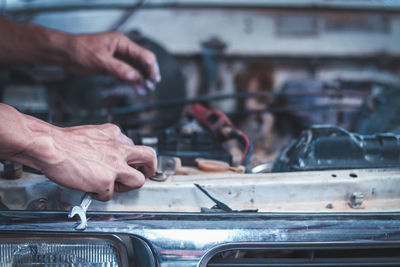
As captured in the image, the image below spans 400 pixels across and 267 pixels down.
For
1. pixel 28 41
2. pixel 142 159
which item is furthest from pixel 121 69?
pixel 142 159

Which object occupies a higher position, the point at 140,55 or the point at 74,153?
the point at 140,55

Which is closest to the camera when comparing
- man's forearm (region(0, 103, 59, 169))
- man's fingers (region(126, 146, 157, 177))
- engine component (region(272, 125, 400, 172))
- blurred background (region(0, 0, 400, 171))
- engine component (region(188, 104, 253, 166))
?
man's forearm (region(0, 103, 59, 169))


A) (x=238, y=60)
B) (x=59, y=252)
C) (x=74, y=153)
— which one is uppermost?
(x=238, y=60)

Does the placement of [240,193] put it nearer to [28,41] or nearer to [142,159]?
[142,159]

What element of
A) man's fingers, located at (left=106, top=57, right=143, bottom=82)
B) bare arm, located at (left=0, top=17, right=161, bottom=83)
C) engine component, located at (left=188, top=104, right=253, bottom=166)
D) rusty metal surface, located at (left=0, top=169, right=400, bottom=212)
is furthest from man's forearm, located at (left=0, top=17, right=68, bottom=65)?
rusty metal surface, located at (left=0, top=169, right=400, bottom=212)

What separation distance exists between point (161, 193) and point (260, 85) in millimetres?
1290

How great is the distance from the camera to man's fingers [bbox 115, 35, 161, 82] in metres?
1.47

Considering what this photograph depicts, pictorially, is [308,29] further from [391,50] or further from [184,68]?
[184,68]

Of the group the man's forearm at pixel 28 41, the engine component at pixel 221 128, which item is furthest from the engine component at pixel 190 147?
the man's forearm at pixel 28 41

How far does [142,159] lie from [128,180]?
0.07 meters

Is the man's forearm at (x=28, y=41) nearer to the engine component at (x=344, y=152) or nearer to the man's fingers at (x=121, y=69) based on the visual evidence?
the man's fingers at (x=121, y=69)

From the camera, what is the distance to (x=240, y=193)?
846 mm

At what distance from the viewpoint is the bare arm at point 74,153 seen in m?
0.66

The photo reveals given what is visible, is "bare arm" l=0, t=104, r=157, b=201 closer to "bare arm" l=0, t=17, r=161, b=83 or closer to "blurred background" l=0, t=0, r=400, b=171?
"bare arm" l=0, t=17, r=161, b=83
